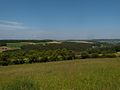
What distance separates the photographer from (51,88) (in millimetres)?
7055

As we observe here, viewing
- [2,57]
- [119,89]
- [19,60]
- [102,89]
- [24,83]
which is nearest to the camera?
[119,89]

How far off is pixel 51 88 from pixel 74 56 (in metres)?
62.2

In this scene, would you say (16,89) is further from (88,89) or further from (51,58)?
(51,58)

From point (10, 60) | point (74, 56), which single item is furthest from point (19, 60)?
point (74, 56)

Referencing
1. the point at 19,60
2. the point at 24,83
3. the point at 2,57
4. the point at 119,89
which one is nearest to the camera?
the point at 119,89

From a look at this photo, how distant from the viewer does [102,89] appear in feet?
20.6

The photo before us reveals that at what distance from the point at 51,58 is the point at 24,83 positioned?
6112cm

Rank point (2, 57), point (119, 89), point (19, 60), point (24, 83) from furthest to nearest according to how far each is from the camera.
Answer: point (2, 57) → point (19, 60) → point (24, 83) → point (119, 89)

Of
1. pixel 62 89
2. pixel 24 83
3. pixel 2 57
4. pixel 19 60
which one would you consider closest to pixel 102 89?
pixel 62 89

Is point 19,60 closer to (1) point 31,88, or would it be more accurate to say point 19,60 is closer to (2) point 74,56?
(2) point 74,56

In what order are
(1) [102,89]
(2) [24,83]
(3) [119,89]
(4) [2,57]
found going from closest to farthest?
(3) [119,89] < (1) [102,89] < (2) [24,83] < (4) [2,57]

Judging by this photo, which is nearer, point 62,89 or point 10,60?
point 62,89

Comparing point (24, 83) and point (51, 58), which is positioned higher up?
point (24, 83)

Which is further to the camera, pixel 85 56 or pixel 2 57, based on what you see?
pixel 2 57
